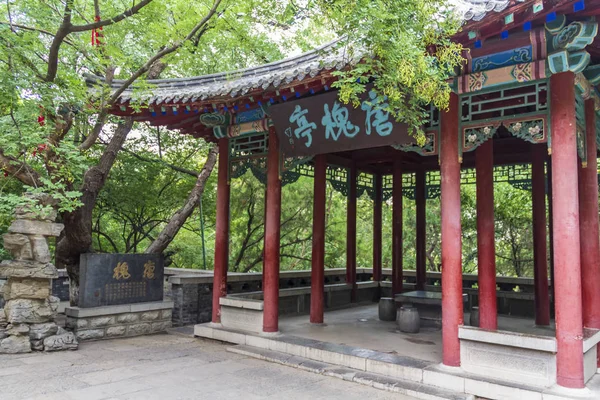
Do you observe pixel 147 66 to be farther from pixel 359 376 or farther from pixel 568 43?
pixel 568 43

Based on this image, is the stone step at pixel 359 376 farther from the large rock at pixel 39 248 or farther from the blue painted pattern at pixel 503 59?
the blue painted pattern at pixel 503 59

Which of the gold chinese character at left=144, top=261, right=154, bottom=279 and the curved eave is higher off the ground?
the curved eave

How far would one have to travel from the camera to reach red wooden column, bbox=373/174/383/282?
10594 mm

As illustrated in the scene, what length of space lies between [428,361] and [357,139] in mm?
2821

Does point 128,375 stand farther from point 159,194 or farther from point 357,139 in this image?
point 159,194

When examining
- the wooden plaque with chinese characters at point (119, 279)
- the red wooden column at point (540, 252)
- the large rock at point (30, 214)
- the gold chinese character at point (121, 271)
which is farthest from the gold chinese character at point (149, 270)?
the red wooden column at point (540, 252)

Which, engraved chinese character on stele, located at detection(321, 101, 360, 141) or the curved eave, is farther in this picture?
engraved chinese character on stele, located at detection(321, 101, 360, 141)

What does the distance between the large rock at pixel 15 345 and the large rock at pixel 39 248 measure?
107 centimetres

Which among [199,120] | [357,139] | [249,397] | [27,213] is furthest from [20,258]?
[357,139]

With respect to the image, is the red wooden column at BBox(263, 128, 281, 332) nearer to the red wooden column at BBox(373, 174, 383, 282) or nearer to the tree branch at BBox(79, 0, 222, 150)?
the tree branch at BBox(79, 0, 222, 150)

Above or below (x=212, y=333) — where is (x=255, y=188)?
above

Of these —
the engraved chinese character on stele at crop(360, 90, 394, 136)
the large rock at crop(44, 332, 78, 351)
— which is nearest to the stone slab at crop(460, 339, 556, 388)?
the engraved chinese character on stele at crop(360, 90, 394, 136)

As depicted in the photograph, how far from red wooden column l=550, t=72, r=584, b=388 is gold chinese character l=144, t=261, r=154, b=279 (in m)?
6.32

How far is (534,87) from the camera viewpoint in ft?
16.5
